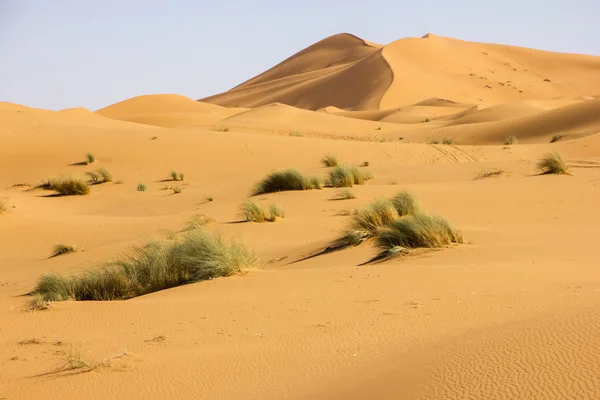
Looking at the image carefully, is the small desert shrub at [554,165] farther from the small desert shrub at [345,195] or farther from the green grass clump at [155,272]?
the green grass clump at [155,272]

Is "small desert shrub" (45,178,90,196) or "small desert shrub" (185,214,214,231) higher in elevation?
"small desert shrub" (45,178,90,196)

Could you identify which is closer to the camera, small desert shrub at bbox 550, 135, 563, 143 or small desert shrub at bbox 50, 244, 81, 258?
small desert shrub at bbox 50, 244, 81, 258

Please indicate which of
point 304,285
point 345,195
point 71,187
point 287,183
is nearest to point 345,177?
point 287,183

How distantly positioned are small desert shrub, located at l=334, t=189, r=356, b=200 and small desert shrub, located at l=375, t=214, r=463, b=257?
7.21 meters

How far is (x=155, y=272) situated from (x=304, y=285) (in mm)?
2089

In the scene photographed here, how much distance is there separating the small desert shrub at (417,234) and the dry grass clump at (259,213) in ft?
16.8

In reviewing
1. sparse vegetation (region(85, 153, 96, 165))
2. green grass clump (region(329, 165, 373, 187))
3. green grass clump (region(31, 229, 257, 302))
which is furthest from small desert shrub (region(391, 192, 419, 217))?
sparse vegetation (region(85, 153, 96, 165))

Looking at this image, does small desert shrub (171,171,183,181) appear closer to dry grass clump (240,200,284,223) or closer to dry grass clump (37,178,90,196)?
dry grass clump (37,178,90,196)

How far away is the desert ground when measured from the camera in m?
5.13

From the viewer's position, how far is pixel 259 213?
15844 mm

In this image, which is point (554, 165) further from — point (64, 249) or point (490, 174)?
point (64, 249)

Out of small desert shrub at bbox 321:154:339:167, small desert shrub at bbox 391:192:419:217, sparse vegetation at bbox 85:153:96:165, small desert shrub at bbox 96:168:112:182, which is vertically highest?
sparse vegetation at bbox 85:153:96:165

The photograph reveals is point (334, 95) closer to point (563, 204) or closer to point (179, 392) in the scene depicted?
point (563, 204)

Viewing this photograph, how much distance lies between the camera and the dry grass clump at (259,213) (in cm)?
1587
